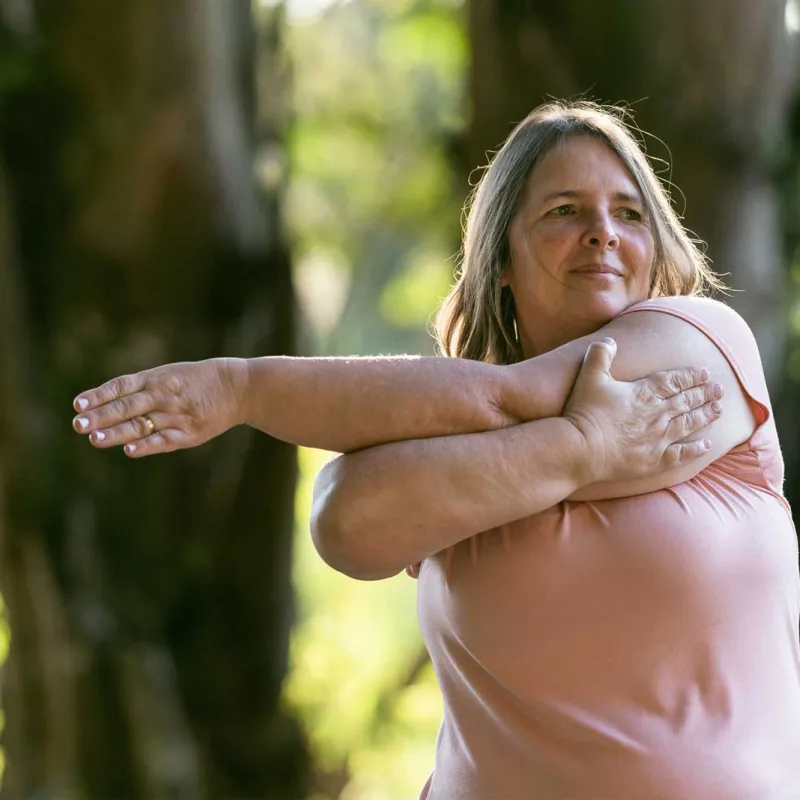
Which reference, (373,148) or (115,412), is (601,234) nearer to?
(115,412)

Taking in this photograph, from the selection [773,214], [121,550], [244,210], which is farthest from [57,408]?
[773,214]

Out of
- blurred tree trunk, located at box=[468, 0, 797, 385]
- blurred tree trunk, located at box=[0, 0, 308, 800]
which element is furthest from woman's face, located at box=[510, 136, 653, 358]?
blurred tree trunk, located at box=[0, 0, 308, 800]

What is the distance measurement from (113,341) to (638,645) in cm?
290

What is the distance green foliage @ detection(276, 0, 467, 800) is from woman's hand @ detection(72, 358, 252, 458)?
176 inches

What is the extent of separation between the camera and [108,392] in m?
1.58

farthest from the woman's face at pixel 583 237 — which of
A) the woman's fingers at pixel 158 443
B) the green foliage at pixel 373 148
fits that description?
the green foliage at pixel 373 148

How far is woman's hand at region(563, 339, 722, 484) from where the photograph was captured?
5.39ft

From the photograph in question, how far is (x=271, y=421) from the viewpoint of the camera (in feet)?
5.57

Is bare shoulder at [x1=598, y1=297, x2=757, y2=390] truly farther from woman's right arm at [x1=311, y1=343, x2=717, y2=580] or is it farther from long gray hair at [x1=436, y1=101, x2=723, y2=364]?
long gray hair at [x1=436, y1=101, x2=723, y2=364]

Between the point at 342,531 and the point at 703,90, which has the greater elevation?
the point at 703,90

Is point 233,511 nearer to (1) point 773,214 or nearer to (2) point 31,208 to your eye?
(2) point 31,208

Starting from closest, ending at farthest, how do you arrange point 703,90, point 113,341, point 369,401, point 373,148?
point 369,401 < point 703,90 < point 113,341 < point 373,148

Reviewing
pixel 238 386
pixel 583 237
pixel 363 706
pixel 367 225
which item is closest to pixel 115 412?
pixel 238 386

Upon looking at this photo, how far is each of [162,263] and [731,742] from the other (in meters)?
2.97
